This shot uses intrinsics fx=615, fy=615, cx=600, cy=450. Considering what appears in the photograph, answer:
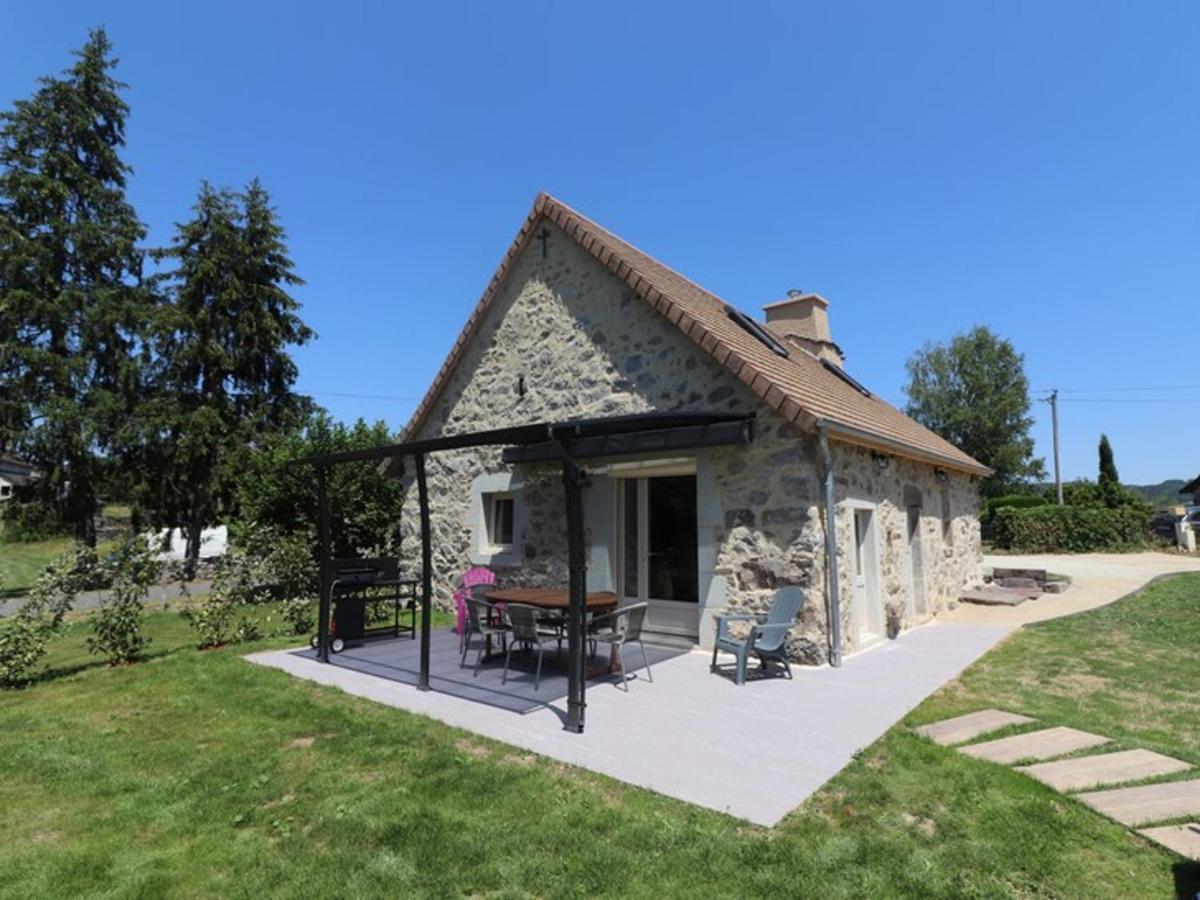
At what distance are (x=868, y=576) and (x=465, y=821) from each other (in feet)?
23.2

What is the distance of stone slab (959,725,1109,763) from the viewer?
462cm

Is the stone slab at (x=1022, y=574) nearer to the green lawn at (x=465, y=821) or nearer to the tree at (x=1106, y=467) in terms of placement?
the green lawn at (x=465, y=821)

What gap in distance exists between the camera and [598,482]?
9289 millimetres

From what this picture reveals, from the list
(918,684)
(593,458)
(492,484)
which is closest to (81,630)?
(492,484)

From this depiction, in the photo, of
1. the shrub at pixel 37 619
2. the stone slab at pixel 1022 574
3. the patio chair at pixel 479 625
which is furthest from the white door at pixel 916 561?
the shrub at pixel 37 619

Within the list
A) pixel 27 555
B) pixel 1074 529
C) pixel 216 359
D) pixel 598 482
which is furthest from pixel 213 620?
pixel 1074 529

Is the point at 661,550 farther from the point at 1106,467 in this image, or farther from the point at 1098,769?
the point at 1106,467

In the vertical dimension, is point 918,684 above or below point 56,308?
below

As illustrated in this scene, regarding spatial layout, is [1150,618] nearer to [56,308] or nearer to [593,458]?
[593,458]

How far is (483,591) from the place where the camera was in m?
8.52

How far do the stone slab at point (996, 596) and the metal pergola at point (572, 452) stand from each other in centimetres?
904

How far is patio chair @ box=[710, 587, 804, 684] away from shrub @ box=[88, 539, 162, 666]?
7.24 metres

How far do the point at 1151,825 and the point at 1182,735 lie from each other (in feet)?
7.56

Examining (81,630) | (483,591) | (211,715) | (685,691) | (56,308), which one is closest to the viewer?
(211,715)
